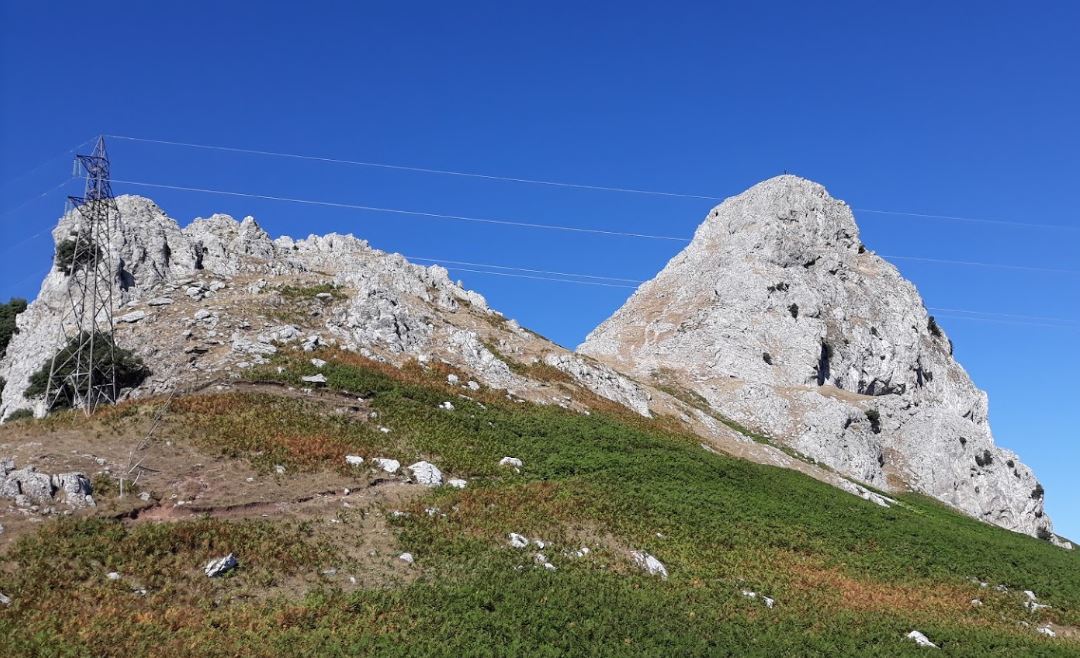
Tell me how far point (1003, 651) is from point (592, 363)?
47487 millimetres

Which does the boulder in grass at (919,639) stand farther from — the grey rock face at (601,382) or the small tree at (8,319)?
the small tree at (8,319)

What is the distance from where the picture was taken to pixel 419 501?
3366 cm

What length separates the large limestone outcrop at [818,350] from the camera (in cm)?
8625

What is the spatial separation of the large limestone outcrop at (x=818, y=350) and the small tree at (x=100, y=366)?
212ft

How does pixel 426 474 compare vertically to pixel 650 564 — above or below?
above

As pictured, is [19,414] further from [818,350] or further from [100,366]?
[818,350]

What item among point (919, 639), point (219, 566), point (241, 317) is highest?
point (241, 317)

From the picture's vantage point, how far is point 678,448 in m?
54.5

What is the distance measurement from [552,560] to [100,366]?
1300 inches

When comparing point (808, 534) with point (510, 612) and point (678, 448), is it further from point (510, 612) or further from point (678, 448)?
point (510, 612)

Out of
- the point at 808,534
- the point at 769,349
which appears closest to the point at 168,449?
the point at 808,534

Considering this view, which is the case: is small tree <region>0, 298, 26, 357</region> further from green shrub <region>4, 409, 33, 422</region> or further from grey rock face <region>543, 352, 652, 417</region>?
grey rock face <region>543, 352, 652, 417</region>

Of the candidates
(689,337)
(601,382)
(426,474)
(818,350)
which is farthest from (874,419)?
(426,474)

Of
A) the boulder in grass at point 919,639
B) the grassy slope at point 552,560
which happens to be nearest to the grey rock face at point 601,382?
the grassy slope at point 552,560
